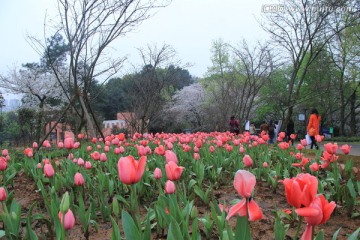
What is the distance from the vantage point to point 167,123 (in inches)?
1136

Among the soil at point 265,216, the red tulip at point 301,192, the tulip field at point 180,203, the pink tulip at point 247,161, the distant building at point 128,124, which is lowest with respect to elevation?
the soil at point 265,216

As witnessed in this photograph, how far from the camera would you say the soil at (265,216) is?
2354 mm

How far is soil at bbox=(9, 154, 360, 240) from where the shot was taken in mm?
2354

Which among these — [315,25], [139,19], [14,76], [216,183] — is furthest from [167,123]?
[216,183]

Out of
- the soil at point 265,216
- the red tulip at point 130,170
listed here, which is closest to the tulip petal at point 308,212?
the red tulip at point 130,170

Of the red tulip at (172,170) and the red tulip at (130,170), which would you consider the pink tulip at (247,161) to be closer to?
the red tulip at (172,170)

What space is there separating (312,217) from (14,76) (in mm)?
28047

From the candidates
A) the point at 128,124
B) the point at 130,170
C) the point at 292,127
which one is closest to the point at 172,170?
the point at 130,170

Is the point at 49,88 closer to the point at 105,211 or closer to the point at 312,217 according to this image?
the point at 105,211

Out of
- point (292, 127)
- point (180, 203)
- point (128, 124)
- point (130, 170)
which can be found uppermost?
point (128, 124)

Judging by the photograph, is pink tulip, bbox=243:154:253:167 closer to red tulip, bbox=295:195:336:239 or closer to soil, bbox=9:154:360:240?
soil, bbox=9:154:360:240

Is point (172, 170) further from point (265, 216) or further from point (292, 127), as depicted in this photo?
point (292, 127)

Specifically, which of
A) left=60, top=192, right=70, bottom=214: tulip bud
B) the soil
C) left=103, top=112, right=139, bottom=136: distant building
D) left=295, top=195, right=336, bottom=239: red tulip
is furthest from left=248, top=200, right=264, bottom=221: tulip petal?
left=103, top=112, right=139, bottom=136: distant building

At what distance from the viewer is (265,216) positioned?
106 inches
